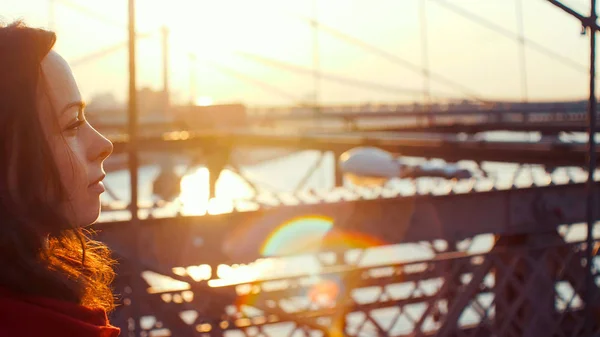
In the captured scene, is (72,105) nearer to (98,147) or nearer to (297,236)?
(98,147)

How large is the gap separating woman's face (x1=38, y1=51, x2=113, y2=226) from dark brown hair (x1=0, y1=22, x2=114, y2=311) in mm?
25

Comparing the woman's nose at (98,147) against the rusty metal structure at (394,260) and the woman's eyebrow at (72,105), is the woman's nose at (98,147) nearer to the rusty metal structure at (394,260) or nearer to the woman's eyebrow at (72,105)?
the woman's eyebrow at (72,105)

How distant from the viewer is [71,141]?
1.26m

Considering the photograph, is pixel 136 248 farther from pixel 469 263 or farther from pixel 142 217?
pixel 469 263

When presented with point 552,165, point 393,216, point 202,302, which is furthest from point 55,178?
point 552,165

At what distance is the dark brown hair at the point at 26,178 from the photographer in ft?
3.72

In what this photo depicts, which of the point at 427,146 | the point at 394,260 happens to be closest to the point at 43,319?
the point at 394,260

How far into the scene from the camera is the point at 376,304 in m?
3.70

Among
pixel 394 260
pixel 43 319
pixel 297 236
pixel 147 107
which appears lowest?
pixel 394 260

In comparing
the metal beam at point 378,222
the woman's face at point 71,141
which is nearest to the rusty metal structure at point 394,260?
the metal beam at point 378,222

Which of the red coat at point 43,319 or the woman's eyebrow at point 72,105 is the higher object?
the woman's eyebrow at point 72,105

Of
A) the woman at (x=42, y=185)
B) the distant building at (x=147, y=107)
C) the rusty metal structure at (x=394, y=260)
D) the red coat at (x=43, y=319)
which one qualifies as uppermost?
the distant building at (x=147, y=107)

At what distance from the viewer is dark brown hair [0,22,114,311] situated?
1.13 m

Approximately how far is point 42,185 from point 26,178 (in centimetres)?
3
